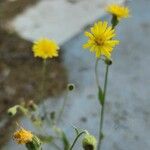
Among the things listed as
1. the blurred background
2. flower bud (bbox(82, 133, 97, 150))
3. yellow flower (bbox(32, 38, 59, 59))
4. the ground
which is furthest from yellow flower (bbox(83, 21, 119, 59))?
the ground

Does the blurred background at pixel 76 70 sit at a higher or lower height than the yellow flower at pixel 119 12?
higher

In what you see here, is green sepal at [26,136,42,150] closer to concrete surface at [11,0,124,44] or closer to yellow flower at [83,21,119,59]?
yellow flower at [83,21,119,59]

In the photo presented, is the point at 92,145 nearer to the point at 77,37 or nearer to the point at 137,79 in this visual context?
the point at 137,79

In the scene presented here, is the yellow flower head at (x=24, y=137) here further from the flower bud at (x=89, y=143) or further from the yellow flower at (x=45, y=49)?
the yellow flower at (x=45, y=49)

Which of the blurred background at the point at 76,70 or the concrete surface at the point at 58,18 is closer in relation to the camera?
the blurred background at the point at 76,70

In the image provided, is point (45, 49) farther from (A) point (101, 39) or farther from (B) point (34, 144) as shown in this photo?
(B) point (34, 144)

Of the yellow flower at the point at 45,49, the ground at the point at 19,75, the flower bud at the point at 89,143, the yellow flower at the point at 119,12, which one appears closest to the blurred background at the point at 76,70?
the ground at the point at 19,75

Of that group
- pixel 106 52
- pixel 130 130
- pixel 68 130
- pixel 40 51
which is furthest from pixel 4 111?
pixel 106 52
